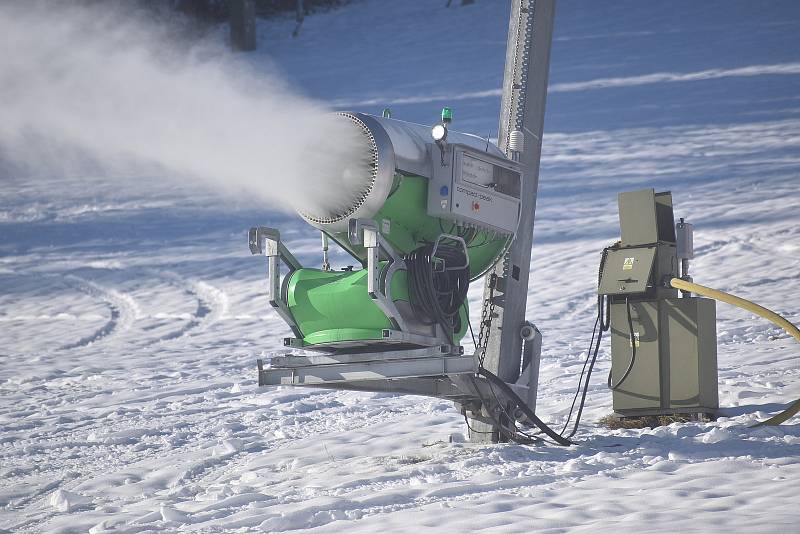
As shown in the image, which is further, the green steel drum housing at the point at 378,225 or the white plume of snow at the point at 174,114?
the white plume of snow at the point at 174,114

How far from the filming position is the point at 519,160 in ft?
22.8

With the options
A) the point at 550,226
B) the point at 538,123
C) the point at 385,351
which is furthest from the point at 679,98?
the point at 385,351

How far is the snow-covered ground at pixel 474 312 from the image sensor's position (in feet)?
18.1

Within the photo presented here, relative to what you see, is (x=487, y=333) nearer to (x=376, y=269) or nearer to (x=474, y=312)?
(x=376, y=269)

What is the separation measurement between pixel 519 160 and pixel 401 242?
1.05 meters

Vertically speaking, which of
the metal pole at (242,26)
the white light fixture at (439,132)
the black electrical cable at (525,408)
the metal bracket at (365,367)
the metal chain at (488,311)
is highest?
the metal pole at (242,26)

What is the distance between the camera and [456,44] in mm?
24938

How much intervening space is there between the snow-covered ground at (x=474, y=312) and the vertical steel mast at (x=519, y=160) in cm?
63

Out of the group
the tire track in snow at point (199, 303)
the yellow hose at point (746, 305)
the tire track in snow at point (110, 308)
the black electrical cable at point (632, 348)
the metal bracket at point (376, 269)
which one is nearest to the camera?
the metal bracket at point (376, 269)

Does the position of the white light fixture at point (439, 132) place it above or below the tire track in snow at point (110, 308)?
above

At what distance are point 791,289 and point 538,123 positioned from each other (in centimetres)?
479

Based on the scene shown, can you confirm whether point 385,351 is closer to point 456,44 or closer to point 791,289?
point 791,289

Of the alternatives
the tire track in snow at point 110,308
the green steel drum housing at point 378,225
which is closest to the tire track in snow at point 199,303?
the tire track in snow at point 110,308

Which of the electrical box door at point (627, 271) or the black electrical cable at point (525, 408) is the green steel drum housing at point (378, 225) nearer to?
the black electrical cable at point (525, 408)
